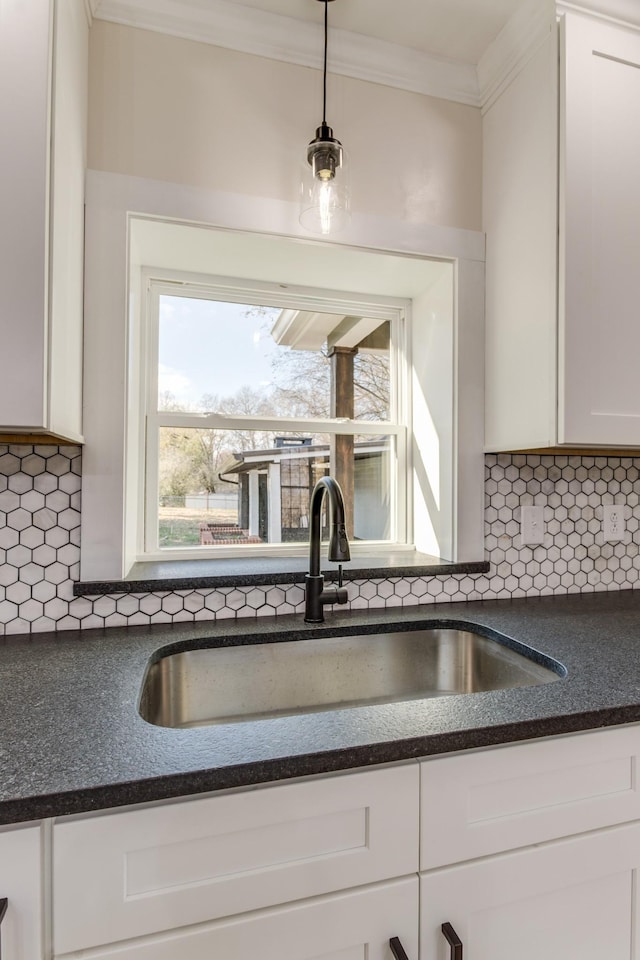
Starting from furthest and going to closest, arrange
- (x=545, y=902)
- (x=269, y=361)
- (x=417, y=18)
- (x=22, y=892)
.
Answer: (x=269, y=361) → (x=417, y=18) → (x=545, y=902) → (x=22, y=892)

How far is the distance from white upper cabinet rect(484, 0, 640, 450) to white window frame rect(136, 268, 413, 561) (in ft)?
1.65

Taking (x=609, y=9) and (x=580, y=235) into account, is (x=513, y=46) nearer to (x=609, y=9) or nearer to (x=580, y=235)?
(x=609, y=9)

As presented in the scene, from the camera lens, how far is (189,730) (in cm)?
76

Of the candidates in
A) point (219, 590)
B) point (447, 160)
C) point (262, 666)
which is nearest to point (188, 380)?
point (219, 590)

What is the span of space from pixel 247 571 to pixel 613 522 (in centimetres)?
122

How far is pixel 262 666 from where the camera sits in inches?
48.6

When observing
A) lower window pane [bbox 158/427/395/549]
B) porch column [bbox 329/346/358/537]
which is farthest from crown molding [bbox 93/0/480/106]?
lower window pane [bbox 158/427/395/549]

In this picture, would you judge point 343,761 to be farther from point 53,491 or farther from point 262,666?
point 53,491

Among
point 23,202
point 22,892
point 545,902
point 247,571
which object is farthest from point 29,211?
point 545,902

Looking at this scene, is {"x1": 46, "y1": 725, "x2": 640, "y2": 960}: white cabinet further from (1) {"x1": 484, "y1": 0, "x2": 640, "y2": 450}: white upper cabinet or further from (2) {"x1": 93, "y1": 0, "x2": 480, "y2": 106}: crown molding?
(2) {"x1": 93, "y1": 0, "x2": 480, "y2": 106}: crown molding

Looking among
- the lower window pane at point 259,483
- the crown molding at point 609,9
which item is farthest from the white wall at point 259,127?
the lower window pane at point 259,483

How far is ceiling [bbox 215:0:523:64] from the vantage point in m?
1.30

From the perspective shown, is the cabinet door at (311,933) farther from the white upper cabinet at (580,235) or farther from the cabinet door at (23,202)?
the white upper cabinet at (580,235)

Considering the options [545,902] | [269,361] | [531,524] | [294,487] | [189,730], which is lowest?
[545,902]
